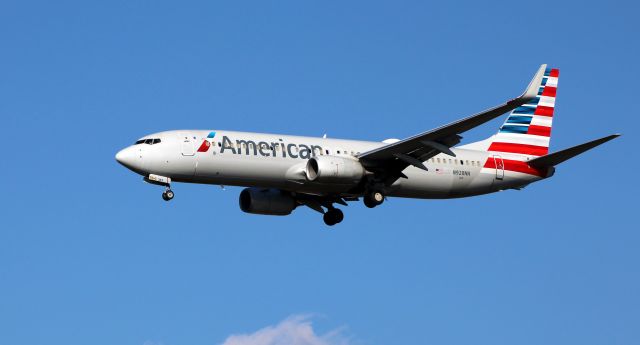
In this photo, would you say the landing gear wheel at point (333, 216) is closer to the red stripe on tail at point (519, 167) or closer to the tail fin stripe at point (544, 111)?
the red stripe on tail at point (519, 167)

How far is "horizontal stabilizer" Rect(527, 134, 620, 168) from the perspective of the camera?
51231 mm

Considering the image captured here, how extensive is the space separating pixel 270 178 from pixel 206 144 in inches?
127

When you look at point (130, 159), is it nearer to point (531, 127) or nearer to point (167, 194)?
point (167, 194)

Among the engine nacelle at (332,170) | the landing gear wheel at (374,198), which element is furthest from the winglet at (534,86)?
the engine nacelle at (332,170)

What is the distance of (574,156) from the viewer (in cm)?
5528

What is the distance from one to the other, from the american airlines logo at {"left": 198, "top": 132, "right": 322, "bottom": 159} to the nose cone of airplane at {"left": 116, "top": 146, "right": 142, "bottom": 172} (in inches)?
107

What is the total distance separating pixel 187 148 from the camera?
52062mm

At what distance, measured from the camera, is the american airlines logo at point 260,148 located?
172 ft

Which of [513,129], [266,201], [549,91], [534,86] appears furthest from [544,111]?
[266,201]

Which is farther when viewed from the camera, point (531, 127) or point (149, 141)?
point (531, 127)

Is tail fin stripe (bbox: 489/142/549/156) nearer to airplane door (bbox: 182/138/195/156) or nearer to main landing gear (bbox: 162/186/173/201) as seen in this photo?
airplane door (bbox: 182/138/195/156)

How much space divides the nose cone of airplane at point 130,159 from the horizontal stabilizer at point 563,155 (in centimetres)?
1936

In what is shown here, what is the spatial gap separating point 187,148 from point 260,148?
3.23m

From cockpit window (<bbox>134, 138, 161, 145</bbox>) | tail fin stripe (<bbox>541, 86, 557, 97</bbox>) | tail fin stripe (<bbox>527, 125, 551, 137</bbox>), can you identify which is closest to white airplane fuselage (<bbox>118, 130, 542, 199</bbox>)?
cockpit window (<bbox>134, 138, 161, 145</bbox>)
